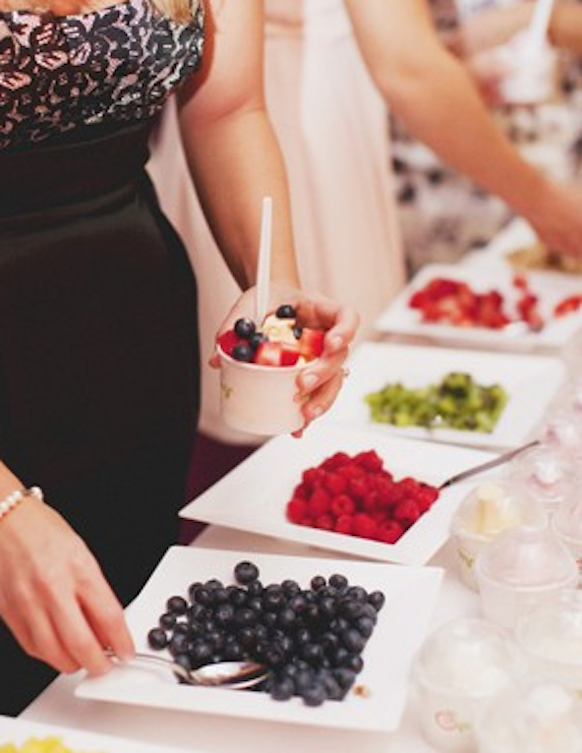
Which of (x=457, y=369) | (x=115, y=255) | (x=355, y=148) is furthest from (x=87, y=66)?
(x=355, y=148)

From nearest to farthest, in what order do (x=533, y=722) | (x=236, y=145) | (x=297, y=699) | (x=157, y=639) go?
(x=533, y=722)
(x=297, y=699)
(x=157, y=639)
(x=236, y=145)

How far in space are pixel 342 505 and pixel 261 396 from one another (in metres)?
0.28

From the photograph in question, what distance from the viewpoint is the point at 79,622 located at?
115 cm

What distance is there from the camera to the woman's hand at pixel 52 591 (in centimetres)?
114

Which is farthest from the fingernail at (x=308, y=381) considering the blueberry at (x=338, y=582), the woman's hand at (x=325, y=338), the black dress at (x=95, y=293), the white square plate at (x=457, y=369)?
the white square plate at (x=457, y=369)

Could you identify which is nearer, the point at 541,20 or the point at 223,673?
the point at 223,673

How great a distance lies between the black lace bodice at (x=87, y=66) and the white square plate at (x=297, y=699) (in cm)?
53

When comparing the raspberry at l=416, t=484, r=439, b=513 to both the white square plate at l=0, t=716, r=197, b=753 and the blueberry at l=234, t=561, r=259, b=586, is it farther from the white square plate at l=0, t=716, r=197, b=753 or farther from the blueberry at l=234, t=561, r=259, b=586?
the white square plate at l=0, t=716, r=197, b=753

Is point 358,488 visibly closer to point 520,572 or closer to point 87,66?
point 520,572

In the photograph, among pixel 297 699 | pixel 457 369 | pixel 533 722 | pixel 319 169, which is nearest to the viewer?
pixel 533 722

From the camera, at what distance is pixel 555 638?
127 centimetres

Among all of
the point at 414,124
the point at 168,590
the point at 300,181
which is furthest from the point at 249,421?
the point at 300,181

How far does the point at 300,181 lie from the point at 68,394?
1.23 m

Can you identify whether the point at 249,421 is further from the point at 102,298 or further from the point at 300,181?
the point at 300,181
